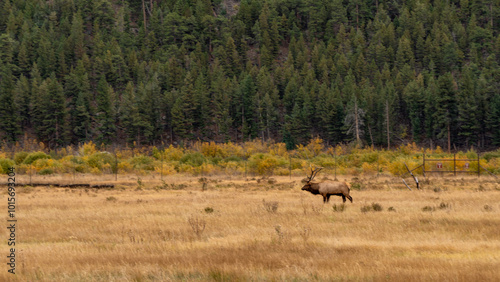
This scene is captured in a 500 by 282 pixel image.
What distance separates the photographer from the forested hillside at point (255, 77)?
10275 cm

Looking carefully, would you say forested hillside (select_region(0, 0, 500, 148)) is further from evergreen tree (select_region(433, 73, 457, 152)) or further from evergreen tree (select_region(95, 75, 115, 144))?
evergreen tree (select_region(95, 75, 115, 144))

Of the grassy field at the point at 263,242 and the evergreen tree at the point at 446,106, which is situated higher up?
the evergreen tree at the point at 446,106

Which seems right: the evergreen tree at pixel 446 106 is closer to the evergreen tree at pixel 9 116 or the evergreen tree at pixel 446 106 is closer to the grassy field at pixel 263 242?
the grassy field at pixel 263 242

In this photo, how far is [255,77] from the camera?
11938 centimetres

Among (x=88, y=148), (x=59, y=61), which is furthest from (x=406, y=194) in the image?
(x=59, y=61)

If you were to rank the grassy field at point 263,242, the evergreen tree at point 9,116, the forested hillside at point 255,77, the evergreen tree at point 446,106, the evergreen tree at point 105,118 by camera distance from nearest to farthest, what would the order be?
the grassy field at point 263,242 → the evergreen tree at point 446,106 → the forested hillside at point 255,77 → the evergreen tree at point 9,116 → the evergreen tree at point 105,118

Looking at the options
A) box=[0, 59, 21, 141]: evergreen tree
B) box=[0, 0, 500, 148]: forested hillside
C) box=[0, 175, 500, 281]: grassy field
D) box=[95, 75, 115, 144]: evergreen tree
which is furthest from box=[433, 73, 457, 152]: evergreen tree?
box=[0, 59, 21, 141]: evergreen tree

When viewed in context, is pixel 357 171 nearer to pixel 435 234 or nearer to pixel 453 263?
pixel 435 234

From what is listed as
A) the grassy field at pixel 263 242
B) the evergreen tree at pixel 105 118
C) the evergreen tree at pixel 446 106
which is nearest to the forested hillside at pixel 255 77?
the evergreen tree at pixel 446 106

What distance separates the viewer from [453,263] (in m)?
11.9

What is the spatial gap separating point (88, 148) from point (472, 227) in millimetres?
→ 75558

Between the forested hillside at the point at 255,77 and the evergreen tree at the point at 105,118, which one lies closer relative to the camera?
the forested hillside at the point at 255,77

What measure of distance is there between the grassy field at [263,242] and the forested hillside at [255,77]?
77.8 m

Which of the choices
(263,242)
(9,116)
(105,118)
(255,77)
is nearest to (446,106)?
(255,77)
